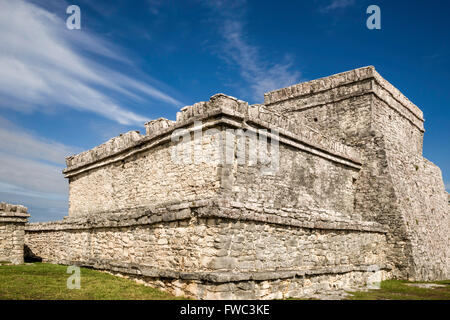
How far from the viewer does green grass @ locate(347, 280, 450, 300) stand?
8719 mm

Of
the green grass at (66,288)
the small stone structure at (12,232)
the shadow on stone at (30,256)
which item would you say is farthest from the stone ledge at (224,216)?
the shadow on stone at (30,256)

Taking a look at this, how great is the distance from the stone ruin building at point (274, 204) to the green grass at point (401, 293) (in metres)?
0.71

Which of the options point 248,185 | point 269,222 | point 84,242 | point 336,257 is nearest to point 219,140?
point 248,185

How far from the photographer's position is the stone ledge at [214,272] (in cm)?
691

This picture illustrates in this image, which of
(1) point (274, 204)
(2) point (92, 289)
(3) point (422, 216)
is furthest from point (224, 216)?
(3) point (422, 216)

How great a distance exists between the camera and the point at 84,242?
37.4ft

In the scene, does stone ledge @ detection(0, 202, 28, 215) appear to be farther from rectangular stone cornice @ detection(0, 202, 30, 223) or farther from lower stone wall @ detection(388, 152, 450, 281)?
lower stone wall @ detection(388, 152, 450, 281)

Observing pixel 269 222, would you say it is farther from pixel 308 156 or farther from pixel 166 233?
pixel 308 156

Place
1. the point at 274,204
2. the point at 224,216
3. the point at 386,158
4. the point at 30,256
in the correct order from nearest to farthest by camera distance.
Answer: the point at 224,216
the point at 274,204
the point at 386,158
the point at 30,256

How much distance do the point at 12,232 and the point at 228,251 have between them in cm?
880

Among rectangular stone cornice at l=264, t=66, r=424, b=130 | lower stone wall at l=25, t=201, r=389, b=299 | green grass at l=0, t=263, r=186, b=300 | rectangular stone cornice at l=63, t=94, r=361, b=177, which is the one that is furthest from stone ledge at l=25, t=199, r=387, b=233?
rectangular stone cornice at l=264, t=66, r=424, b=130

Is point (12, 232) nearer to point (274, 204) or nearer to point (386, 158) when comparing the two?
point (274, 204)

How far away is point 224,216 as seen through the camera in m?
7.05

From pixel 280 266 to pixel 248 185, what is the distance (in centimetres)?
184
